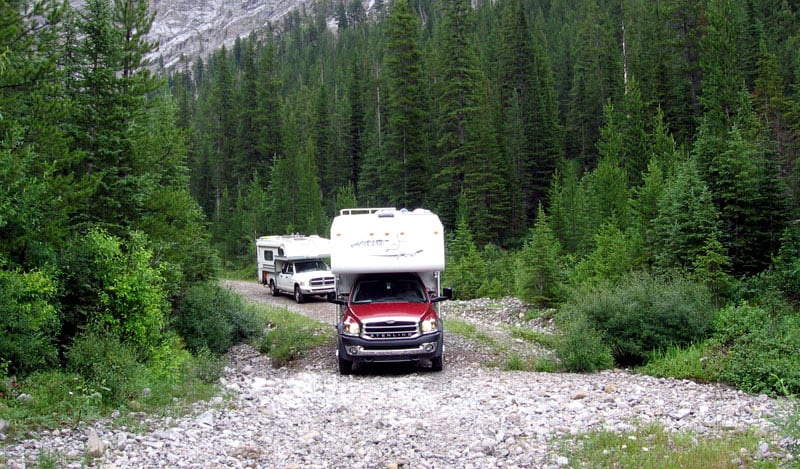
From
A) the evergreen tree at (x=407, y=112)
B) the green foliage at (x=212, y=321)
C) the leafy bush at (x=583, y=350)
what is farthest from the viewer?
the evergreen tree at (x=407, y=112)

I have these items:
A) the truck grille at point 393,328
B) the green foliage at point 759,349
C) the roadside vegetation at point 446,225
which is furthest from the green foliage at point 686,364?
the truck grille at point 393,328

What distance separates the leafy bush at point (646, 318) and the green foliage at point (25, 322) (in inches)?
435

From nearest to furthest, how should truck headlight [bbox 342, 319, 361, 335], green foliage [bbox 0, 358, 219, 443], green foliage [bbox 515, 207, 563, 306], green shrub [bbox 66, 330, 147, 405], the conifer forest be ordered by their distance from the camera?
1. green foliage [bbox 0, 358, 219, 443]
2. green shrub [bbox 66, 330, 147, 405]
3. the conifer forest
4. truck headlight [bbox 342, 319, 361, 335]
5. green foliage [bbox 515, 207, 563, 306]

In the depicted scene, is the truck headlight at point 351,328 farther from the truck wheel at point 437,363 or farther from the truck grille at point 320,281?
the truck grille at point 320,281

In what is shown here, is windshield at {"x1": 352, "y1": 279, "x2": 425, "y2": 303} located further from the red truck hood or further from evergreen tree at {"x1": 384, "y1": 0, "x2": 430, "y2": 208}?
evergreen tree at {"x1": 384, "y1": 0, "x2": 430, "y2": 208}

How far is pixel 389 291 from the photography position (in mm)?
14422

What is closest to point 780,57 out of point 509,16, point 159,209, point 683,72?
point 683,72

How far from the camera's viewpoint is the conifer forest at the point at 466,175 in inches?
489

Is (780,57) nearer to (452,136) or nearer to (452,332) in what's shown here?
(452,136)

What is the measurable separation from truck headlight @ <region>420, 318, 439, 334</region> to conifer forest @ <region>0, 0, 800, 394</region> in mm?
3124

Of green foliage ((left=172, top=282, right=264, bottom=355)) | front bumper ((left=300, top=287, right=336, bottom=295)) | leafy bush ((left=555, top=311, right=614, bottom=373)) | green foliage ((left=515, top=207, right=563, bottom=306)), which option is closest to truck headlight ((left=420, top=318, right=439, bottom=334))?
leafy bush ((left=555, top=311, right=614, bottom=373))

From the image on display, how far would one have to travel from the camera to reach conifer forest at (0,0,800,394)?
12.4 m

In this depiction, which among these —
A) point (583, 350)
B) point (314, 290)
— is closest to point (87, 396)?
point (583, 350)

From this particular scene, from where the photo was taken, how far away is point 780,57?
4828cm
